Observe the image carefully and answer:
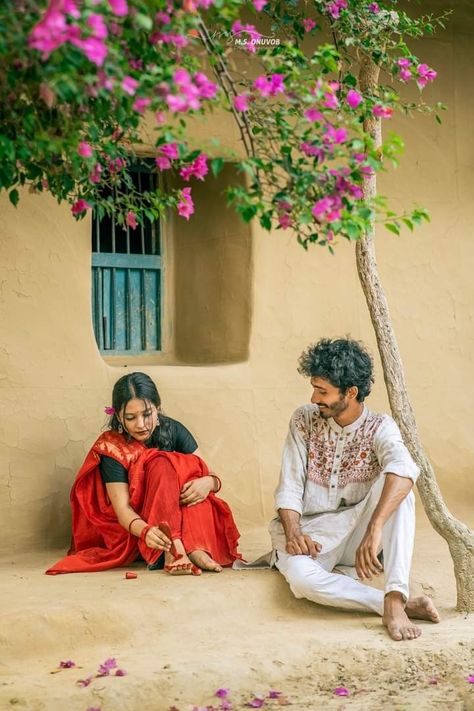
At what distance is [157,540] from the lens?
15.3 ft

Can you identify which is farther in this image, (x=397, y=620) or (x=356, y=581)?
(x=356, y=581)

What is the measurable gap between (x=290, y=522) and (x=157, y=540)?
1.84 feet

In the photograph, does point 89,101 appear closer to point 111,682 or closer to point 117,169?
point 117,169

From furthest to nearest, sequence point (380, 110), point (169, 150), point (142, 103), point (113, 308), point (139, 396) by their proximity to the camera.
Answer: point (113, 308) < point (139, 396) < point (380, 110) < point (169, 150) < point (142, 103)

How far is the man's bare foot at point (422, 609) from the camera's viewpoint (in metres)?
4.27

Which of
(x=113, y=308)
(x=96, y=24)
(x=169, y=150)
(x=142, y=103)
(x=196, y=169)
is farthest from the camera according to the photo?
(x=113, y=308)

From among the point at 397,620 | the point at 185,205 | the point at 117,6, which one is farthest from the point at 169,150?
the point at 397,620

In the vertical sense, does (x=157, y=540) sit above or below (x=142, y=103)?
below

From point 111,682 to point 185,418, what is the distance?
2.13 metres

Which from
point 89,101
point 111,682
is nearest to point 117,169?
point 89,101

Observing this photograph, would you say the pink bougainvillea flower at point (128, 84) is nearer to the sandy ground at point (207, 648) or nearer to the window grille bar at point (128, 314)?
the sandy ground at point (207, 648)

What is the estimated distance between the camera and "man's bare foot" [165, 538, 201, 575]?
4.65 meters

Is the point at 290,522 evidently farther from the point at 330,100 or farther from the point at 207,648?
the point at 330,100

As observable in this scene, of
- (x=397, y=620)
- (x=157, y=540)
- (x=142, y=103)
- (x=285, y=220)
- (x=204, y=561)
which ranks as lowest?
(x=397, y=620)
